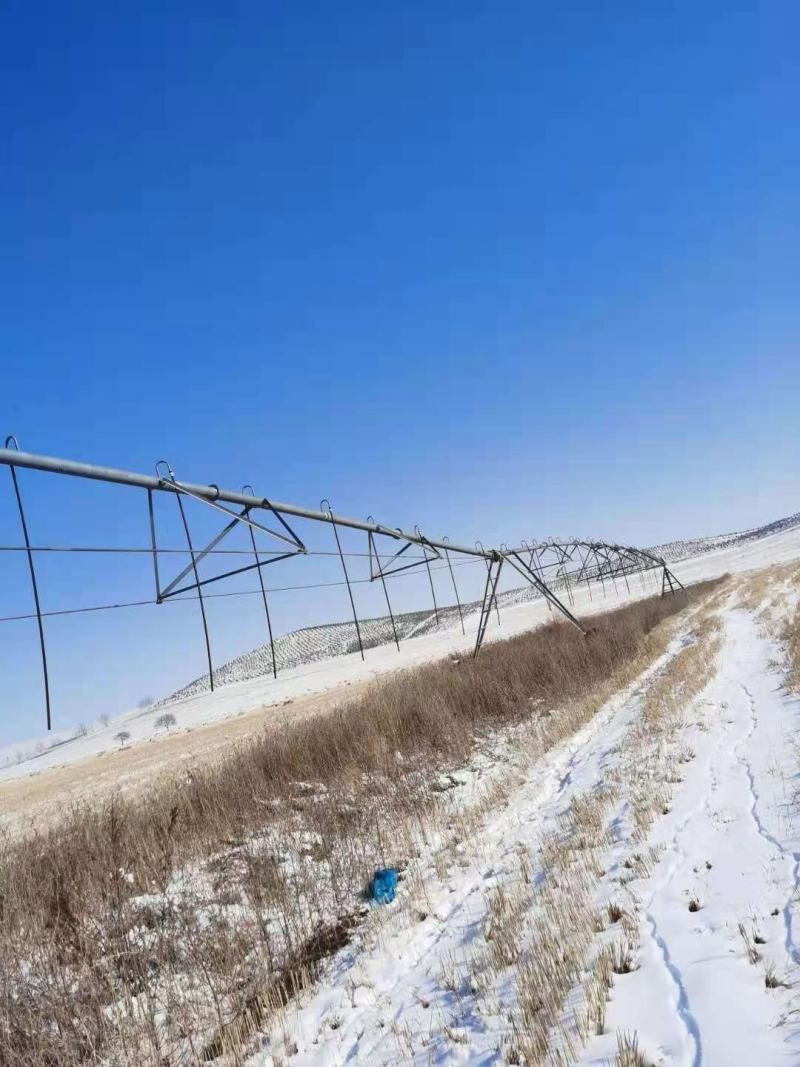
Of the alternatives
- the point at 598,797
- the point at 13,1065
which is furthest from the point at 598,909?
the point at 13,1065

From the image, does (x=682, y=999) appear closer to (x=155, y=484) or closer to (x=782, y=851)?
(x=782, y=851)

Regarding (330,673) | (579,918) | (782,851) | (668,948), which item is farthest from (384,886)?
(330,673)

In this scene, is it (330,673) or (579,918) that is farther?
(330,673)

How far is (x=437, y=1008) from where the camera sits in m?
4.09

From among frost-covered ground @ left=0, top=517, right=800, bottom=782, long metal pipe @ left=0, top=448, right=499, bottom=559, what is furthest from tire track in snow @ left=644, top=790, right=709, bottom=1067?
frost-covered ground @ left=0, top=517, right=800, bottom=782

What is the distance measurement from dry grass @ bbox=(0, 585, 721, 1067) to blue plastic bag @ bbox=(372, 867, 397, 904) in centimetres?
26

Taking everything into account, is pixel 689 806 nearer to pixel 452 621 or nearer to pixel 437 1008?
pixel 437 1008

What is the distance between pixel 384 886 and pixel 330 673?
173 feet

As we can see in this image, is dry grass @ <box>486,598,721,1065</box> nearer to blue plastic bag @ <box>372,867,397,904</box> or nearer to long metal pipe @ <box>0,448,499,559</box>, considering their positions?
blue plastic bag @ <box>372,867,397,904</box>

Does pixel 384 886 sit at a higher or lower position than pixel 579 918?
lower

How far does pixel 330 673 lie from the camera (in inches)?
2276

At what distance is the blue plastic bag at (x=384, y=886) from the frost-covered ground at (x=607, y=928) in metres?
0.12

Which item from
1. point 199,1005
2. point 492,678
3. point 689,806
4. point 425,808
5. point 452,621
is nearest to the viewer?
point 199,1005

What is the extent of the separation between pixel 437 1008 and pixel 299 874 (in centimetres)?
294
